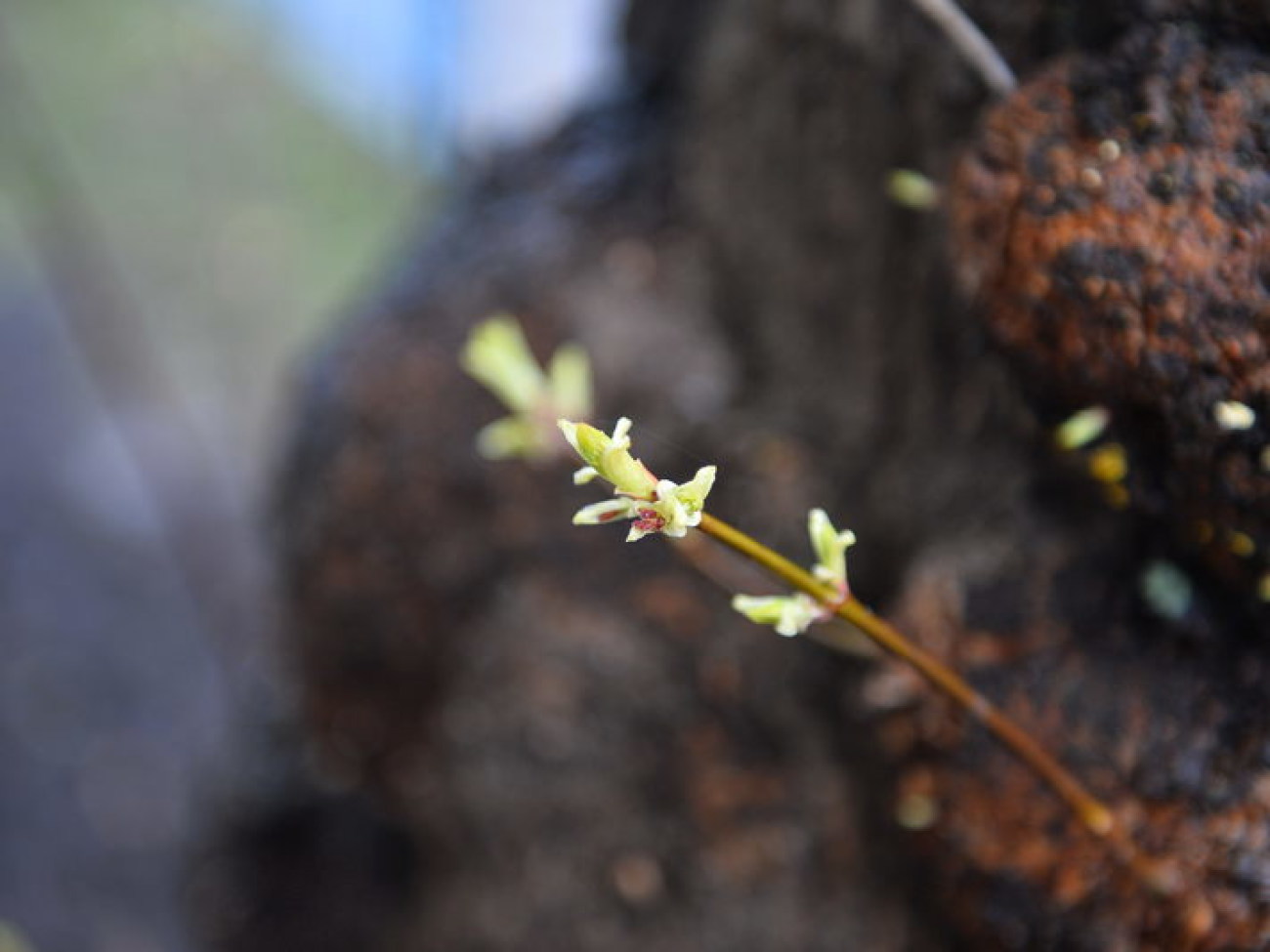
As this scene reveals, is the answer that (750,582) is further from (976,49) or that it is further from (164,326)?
(164,326)

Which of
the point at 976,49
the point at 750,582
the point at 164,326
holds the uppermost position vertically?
the point at 976,49

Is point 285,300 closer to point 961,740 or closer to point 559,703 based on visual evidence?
point 559,703

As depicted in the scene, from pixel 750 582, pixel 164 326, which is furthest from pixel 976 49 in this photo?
pixel 164 326

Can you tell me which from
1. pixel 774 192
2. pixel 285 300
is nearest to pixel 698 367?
pixel 774 192

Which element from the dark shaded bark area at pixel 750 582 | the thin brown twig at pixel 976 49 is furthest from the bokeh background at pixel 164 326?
the thin brown twig at pixel 976 49

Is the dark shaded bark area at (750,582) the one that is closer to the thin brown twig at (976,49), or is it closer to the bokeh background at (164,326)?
the thin brown twig at (976,49)

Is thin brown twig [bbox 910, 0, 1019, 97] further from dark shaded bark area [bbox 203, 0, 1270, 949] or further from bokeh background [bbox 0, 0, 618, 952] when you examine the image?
bokeh background [bbox 0, 0, 618, 952]
